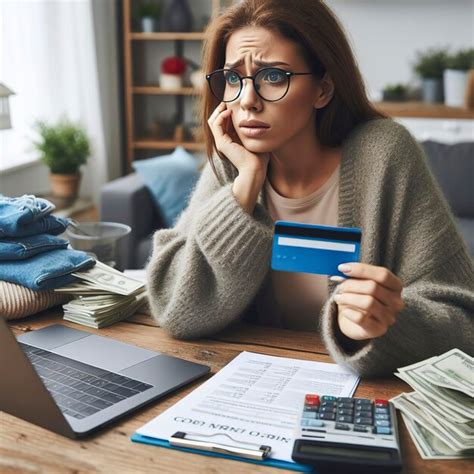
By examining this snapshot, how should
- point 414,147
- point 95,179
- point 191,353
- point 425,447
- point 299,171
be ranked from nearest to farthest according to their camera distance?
point 425,447 → point 191,353 → point 414,147 → point 299,171 → point 95,179

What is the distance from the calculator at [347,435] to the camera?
80cm

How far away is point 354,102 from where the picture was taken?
4.78 ft

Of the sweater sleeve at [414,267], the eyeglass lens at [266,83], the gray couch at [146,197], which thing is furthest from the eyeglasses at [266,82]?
the gray couch at [146,197]

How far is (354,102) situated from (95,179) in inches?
115

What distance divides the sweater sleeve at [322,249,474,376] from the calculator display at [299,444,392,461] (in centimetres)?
26

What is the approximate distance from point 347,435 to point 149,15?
13.2 ft

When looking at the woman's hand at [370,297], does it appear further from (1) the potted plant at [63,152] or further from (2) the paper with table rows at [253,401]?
(1) the potted plant at [63,152]

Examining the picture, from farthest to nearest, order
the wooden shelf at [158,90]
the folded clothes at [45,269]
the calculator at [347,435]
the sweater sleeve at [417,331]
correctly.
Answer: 1. the wooden shelf at [158,90]
2. the folded clothes at [45,269]
3. the sweater sleeve at [417,331]
4. the calculator at [347,435]

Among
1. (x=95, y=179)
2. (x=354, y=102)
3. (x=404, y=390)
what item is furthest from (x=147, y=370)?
(x=95, y=179)

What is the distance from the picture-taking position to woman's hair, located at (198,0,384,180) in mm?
1339

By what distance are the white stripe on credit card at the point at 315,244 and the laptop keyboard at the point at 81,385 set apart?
28 centimetres

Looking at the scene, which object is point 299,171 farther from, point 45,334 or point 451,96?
point 451,96

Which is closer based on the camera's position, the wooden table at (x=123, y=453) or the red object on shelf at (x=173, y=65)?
the wooden table at (x=123, y=453)

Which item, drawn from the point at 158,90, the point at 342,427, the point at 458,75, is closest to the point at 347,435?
the point at 342,427
